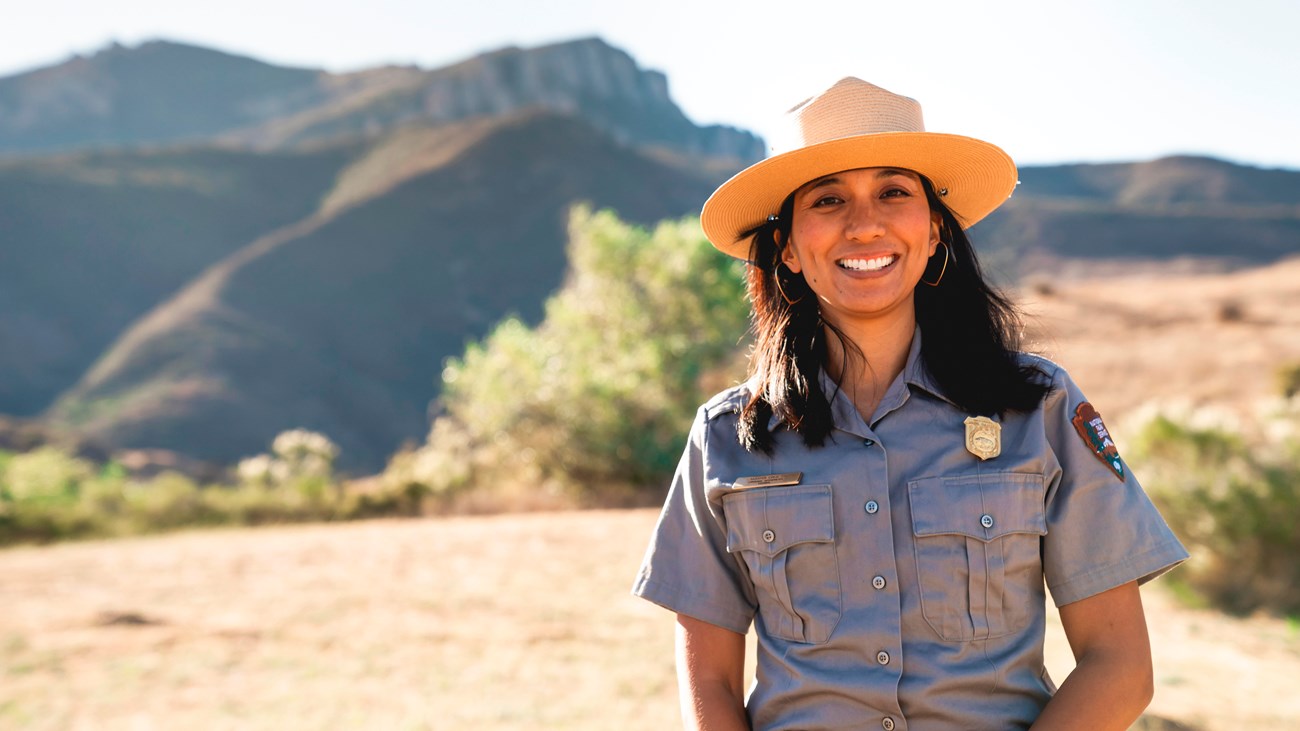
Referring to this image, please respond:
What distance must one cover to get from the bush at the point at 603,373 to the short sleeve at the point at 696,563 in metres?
13.7

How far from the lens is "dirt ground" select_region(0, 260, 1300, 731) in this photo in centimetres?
529

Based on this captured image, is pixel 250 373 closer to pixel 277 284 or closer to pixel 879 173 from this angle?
pixel 277 284

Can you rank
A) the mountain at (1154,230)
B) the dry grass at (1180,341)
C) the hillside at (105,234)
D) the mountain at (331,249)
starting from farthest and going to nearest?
the mountain at (1154,230), the hillside at (105,234), the mountain at (331,249), the dry grass at (1180,341)

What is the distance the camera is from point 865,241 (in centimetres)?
176

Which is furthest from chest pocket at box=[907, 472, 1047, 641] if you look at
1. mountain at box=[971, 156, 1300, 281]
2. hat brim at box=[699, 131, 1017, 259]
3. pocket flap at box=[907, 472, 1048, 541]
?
mountain at box=[971, 156, 1300, 281]

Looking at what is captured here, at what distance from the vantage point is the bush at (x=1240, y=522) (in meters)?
6.95

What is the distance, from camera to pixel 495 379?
16438 millimetres

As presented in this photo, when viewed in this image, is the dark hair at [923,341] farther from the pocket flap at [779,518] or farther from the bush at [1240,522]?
the bush at [1240,522]

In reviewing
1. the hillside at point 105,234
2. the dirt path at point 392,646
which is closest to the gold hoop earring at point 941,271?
the dirt path at point 392,646

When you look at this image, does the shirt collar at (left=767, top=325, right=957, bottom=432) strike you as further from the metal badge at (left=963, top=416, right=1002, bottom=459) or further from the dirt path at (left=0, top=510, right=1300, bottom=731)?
the dirt path at (left=0, top=510, right=1300, bottom=731)

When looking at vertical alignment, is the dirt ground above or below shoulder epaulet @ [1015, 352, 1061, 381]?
below

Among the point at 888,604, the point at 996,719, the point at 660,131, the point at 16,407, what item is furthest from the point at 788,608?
the point at 660,131

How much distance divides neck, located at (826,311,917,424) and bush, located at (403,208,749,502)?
13.7m

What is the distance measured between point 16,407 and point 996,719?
5954 centimetres
